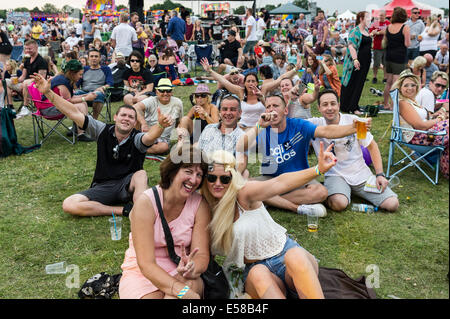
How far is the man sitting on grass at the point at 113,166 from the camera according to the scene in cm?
436

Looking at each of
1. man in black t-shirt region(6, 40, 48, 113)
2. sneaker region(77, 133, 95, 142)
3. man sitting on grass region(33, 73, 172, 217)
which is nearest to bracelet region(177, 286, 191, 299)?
man sitting on grass region(33, 73, 172, 217)

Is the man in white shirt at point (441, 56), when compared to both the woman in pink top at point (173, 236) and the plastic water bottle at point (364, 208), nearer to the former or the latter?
the plastic water bottle at point (364, 208)

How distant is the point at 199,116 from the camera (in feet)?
18.9

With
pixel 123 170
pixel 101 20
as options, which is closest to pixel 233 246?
pixel 123 170

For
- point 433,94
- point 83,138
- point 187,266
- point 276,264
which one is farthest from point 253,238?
point 83,138

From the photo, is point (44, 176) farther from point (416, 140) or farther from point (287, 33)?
point (287, 33)

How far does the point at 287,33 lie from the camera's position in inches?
867

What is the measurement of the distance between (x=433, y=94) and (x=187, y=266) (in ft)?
15.9

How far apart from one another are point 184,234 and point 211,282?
14.1 inches

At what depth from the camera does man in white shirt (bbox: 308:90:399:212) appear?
4.44m

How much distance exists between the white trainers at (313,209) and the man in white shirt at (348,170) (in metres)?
0.19

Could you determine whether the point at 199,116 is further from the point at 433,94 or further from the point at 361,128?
the point at 433,94

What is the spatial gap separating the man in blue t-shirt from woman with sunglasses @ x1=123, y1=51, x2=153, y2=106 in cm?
396
